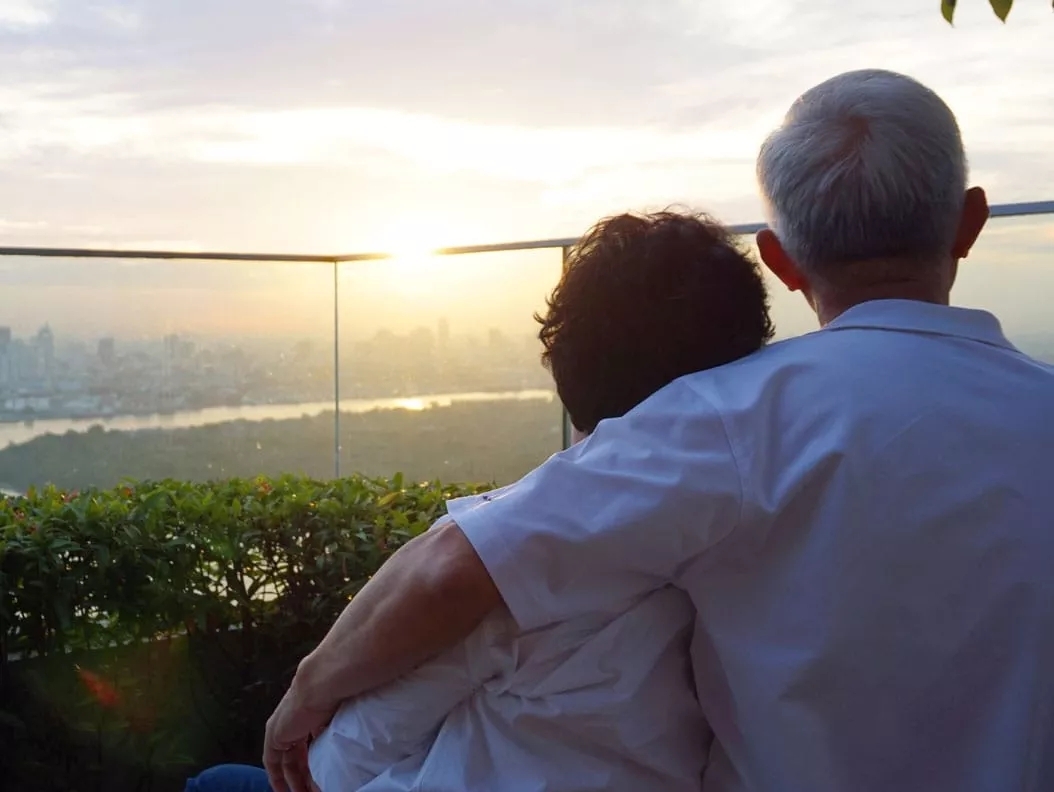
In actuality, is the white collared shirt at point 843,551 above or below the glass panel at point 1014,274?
below

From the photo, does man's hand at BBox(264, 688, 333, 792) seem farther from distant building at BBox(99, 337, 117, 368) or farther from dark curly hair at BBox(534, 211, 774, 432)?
distant building at BBox(99, 337, 117, 368)

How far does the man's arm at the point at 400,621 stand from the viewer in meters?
1.30

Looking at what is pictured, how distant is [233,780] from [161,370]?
240 centimetres

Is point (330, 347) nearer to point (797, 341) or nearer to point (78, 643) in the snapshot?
point (78, 643)

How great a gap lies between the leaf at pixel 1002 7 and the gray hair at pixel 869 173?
0.29 meters

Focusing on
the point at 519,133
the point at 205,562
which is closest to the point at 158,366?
the point at 205,562

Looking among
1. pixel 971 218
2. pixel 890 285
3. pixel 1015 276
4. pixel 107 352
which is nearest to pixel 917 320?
pixel 890 285

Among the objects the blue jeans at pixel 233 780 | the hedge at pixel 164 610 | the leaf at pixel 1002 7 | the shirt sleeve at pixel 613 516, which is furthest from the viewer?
the hedge at pixel 164 610

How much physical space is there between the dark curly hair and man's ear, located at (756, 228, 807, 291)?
0.04 m

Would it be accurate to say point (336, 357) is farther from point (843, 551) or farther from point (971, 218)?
point (843, 551)

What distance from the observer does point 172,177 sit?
287 inches

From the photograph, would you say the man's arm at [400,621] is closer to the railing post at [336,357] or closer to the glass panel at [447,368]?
the glass panel at [447,368]

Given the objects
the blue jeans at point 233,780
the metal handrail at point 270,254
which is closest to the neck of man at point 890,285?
the blue jeans at point 233,780

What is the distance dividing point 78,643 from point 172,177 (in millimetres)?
4816
